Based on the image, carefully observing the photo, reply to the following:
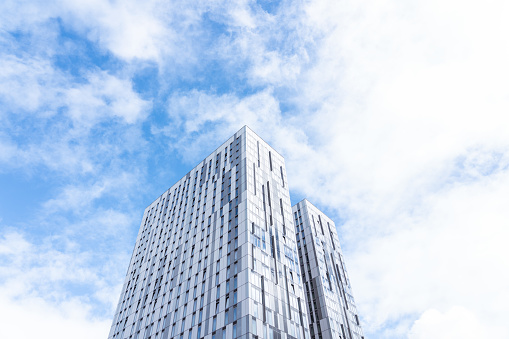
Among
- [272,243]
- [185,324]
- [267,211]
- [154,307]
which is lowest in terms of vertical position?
[185,324]

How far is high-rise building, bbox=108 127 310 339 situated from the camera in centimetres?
5531

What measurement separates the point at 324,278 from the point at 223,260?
138ft

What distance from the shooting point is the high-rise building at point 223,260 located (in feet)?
181

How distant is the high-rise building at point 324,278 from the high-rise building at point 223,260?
25.1 meters

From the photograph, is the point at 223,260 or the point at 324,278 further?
the point at 324,278

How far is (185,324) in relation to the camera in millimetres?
61094

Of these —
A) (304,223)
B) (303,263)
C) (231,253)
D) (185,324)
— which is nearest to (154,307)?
(185,324)

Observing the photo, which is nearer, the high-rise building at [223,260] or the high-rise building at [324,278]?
the high-rise building at [223,260]

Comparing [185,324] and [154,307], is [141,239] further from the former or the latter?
[185,324]

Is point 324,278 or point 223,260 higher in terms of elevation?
point 324,278

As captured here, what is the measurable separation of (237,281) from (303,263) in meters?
46.3

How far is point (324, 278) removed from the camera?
9344cm

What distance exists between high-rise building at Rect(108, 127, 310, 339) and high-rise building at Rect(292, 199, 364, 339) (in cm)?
2506

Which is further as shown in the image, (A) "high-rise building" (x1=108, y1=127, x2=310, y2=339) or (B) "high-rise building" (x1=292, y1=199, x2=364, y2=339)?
(B) "high-rise building" (x1=292, y1=199, x2=364, y2=339)
